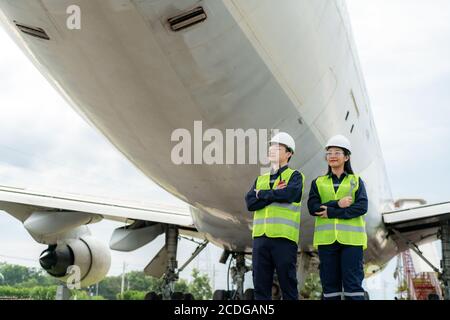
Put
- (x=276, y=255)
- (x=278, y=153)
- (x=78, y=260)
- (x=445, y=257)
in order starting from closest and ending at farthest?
(x=276, y=255), (x=278, y=153), (x=445, y=257), (x=78, y=260)

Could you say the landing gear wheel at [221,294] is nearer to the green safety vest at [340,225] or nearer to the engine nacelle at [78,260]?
the engine nacelle at [78,260]

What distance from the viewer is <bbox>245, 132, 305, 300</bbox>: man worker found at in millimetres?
3514

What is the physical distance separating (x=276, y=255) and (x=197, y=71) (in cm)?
142

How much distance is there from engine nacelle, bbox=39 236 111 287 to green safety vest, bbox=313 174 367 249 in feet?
22.9

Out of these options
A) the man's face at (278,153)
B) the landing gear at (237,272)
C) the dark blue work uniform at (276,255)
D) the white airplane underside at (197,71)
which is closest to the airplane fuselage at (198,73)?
the white airplane underside at (197,71)

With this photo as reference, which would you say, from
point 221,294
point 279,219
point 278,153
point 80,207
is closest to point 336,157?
point 278,153

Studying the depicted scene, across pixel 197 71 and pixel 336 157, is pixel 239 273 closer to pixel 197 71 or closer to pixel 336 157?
pixel 336 157

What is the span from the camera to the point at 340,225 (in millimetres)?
3650

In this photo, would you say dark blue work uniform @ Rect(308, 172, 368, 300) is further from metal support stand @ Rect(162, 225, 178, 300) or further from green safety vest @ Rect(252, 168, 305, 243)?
metal support stand @ Rect(162, 225, 178, 300)

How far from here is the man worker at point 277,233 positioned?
3514mm

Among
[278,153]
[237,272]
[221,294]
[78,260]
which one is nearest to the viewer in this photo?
[278,153]

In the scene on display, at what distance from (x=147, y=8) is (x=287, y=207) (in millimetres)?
1621

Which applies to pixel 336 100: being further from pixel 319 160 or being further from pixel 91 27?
pixel 91 27
